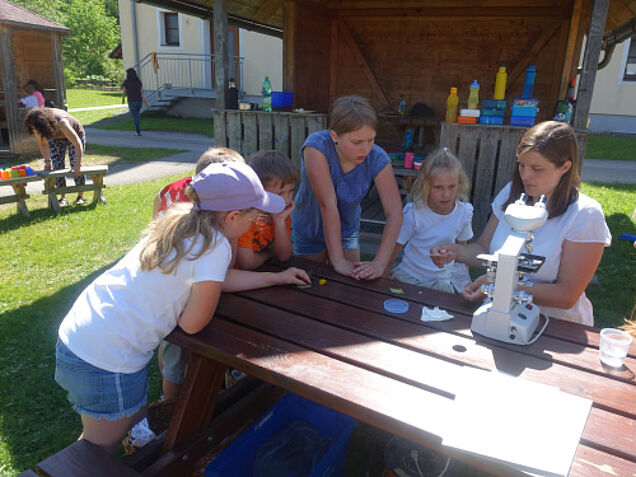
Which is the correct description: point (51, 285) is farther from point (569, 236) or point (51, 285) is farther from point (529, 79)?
point (529, 79)

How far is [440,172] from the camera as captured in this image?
2980 mm

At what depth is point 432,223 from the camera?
311 cm

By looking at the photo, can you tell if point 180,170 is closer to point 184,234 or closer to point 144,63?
point 184,234

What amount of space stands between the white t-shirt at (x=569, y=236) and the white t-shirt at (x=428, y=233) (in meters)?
0.61

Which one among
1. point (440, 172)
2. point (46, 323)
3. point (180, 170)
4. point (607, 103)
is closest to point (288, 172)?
point (440, 172)

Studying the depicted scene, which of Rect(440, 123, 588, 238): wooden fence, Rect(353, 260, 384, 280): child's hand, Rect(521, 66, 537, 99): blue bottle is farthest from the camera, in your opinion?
Rect(521, 66, 537, 99): blue bottle

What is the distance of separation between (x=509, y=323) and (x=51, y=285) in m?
4.25

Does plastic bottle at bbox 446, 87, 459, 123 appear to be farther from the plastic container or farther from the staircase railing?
the staircase railing

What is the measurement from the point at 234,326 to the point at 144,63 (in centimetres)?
2097

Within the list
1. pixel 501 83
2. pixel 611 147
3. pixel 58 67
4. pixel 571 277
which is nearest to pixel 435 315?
pixel 571 277

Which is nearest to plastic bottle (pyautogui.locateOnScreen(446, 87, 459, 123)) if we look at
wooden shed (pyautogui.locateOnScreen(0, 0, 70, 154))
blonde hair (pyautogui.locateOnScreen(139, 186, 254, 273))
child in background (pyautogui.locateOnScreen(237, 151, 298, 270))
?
child in background (pyautogui.locateOnScreen(237, 151, 298, 270))

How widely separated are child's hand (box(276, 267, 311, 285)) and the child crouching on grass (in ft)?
1.33

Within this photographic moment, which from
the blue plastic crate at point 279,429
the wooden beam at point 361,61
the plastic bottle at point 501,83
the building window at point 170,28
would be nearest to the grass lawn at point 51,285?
the blue plastic crate at point 279,429

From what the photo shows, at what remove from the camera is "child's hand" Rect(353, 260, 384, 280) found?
240 cm
